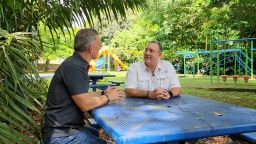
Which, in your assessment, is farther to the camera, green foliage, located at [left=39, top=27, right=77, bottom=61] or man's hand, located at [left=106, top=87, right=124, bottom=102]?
green foliage, located at [left=39, top=27, right=77, bottom=61]

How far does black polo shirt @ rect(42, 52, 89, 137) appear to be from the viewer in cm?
254

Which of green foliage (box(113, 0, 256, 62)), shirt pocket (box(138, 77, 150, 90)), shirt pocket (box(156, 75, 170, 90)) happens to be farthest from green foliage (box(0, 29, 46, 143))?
green foliage (box(113, 0, 256, 62))

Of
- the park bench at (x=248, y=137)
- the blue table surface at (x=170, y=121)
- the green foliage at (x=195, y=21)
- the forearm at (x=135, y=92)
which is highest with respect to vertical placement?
the green foliage at (x=195, y=21)

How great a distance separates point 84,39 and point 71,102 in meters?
0.48

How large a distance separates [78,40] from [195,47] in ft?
65.3

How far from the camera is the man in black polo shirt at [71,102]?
99.3 inches

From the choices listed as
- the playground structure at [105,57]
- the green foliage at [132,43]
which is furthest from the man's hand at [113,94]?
the green foliage at [132,43]

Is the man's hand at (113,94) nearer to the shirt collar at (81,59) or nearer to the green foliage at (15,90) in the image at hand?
the shirt collar at (81,59)

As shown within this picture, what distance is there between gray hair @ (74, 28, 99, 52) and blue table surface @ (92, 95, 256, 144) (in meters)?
0.48

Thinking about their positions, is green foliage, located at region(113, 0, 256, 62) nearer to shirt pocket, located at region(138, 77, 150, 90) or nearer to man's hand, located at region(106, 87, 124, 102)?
shirt pocket, located at region(138, 77, 150, 90)

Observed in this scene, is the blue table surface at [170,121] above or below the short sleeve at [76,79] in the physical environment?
below

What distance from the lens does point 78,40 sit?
2756 millimetres

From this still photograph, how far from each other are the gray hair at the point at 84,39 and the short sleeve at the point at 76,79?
224 millimetres

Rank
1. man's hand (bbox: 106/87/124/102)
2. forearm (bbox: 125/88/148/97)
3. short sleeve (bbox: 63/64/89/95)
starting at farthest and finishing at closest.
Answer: forearm (bbox: 125/88/148/97), man's hand (bbox: 106/87/124/102), short sleeve (bbox: 63/64/89/95)
